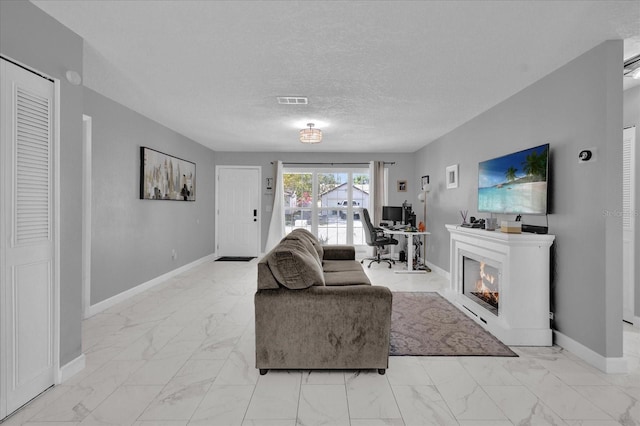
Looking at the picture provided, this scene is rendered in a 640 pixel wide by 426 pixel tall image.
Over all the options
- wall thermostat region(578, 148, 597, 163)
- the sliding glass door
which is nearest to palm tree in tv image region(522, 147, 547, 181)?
wall thermostat region(578, 148, 597, 163)

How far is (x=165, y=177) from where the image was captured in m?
5.01

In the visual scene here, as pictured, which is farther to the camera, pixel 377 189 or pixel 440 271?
pixel 377 189

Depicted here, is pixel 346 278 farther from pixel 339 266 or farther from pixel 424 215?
pixel 424 215

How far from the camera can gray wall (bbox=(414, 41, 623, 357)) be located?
238cm

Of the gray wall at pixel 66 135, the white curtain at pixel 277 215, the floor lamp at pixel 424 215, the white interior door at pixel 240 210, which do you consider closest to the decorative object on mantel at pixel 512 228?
the floor lamp at pixel 424 215

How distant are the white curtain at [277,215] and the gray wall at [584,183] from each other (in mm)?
4718

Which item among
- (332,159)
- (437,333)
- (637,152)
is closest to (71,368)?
(437,333)

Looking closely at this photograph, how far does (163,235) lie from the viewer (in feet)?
16.4

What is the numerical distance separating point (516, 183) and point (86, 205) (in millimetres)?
4458

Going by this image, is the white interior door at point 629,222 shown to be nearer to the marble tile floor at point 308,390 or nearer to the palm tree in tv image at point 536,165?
the marble tile floor at point 308,390

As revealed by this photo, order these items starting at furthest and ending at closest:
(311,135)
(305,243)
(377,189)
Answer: (377,189) → (311,135) → (305,243)

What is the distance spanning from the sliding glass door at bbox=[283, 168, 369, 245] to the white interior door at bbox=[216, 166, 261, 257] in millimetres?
695

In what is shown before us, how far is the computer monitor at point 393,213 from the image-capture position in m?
6.66

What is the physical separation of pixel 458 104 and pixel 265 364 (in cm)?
349
